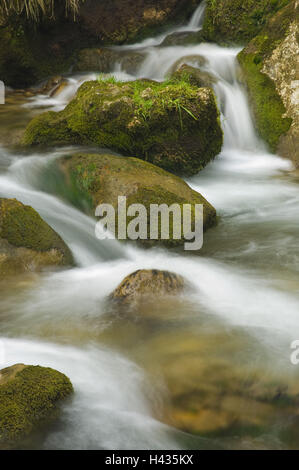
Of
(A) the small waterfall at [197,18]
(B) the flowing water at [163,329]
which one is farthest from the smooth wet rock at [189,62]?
(B) the flowing water at [163,329]

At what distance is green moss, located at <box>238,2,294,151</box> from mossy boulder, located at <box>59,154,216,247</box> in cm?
277

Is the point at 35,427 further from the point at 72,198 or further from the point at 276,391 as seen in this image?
the point at 72,198

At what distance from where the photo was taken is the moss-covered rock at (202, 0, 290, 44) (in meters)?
8.72

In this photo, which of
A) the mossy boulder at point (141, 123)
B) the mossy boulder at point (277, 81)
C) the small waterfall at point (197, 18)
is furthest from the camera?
the small waterfall at point (197, 18)

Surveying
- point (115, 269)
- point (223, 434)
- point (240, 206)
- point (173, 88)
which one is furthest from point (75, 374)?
point (173, 88)

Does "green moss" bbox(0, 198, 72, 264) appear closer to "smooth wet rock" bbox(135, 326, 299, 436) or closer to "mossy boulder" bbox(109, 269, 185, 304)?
"mossy boulder" bbox(109, 269, 185, 304)

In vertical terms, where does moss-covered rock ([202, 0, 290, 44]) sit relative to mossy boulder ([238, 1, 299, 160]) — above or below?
above

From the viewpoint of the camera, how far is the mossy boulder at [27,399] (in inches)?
82.2

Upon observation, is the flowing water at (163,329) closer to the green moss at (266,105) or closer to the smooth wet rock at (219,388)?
the smooth wet rock at (219,388)

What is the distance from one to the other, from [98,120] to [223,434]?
433 cm

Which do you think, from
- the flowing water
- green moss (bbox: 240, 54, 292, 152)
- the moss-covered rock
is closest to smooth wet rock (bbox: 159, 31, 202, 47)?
the moss-covered rock

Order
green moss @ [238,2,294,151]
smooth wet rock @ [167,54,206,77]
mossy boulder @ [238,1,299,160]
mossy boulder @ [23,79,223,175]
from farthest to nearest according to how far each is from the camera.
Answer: smooth wet rock @ [167,54,206,77], green moss @ [238,2,294,151], mossy boulder @ [238,1,299,160], mossy boulder @ [23,79,223,175]

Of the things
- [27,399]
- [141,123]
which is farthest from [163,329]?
[141,123]

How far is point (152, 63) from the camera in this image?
9.20 meters
